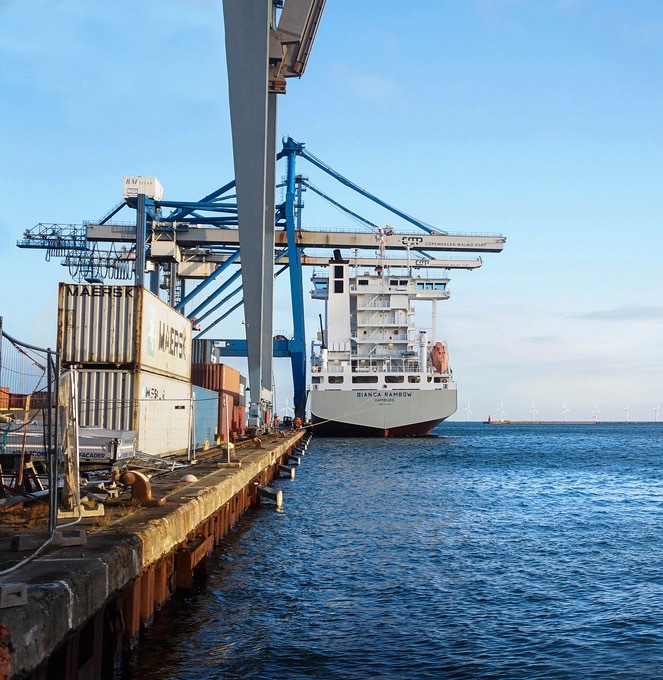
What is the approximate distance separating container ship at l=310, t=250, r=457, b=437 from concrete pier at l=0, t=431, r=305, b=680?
45.6 m

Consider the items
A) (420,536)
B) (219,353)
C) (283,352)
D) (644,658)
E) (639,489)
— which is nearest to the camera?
(644,658)

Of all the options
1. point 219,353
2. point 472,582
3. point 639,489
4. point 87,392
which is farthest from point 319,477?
point 219,353

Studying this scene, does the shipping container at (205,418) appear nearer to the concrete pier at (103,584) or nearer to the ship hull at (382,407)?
the concrete pier at (103,584)

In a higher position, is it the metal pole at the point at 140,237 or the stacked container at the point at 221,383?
the metal pole at the point at 140,237

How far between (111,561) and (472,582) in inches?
282

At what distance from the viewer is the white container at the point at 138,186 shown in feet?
145

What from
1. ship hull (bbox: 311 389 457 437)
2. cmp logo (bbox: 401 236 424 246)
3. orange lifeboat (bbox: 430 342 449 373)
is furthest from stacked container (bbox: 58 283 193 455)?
orange lifeboat (bbox: 430 342 449 373)

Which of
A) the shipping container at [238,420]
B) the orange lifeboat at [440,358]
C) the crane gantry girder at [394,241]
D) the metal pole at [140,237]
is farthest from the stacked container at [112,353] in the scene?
the orange lifeboat at [440,358]

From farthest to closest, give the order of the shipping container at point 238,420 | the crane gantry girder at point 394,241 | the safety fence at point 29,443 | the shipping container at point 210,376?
the crane gantry girder at point 394,241 → the shipping container at point 238,420 → the shipping container at point 210,376 → the safety fence at point 29,443

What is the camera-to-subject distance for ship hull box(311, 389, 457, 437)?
57750mm

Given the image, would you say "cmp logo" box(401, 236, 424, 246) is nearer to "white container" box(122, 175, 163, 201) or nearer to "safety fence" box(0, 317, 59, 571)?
"white container" box(122, 175, 163, 201)

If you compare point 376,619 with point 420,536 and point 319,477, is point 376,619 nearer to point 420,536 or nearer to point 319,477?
point 420,536

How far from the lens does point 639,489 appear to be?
29.0 m

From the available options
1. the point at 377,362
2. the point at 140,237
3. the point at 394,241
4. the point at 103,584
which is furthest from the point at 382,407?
the point at 103,584
